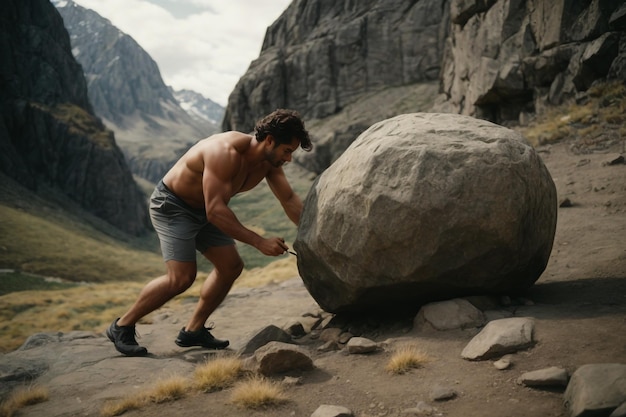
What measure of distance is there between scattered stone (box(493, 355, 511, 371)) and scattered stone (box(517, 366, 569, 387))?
276 mm

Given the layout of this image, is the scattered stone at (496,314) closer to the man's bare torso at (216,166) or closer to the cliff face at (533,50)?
the man's bare torso at (216,166)

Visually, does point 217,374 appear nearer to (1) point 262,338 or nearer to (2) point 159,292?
(1) point 262,338

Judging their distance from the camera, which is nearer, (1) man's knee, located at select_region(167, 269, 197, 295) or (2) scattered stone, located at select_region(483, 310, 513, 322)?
(2) scattered stone, located at select_region(483, 310, 513, 322)

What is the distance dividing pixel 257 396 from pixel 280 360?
25.7 inches

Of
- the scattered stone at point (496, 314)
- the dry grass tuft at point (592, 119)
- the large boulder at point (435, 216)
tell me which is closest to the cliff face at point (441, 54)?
the dry grass tuft at point (592, 119)

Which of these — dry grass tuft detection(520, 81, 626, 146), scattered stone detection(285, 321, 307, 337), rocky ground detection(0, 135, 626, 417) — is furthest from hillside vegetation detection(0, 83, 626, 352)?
scattered stone detection(285, 321, 307, 337)

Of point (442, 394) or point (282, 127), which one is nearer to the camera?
point (442, 394)

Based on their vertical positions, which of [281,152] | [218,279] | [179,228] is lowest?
[218,279]

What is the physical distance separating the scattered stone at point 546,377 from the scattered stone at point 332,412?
1.25 m

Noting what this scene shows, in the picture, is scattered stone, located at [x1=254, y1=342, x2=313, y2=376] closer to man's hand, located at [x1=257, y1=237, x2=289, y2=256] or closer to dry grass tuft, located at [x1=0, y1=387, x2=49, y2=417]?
man's hand, located at [x1=257, y1=237, x2=289, y2=256]

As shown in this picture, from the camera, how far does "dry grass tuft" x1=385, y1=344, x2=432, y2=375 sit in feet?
12.5

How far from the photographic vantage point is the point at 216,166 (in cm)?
504

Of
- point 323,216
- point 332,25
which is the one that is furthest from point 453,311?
point 332,25

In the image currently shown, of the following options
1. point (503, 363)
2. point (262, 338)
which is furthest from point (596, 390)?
point (262, 338)
